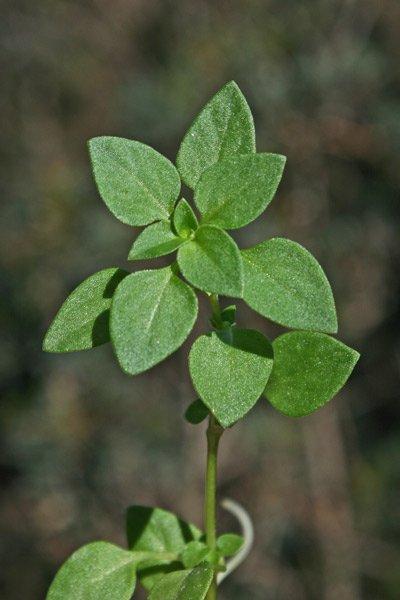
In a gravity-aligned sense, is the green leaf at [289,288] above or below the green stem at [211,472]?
above

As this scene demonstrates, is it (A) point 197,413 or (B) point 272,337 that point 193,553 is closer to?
(A) point 197,413

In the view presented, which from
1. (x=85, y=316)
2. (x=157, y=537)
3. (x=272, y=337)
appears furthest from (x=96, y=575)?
(x=272, y=337)

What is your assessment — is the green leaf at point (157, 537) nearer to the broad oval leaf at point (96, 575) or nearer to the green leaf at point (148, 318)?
the broad oval leaf at point (96, 575)

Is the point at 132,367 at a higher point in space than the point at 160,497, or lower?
higher

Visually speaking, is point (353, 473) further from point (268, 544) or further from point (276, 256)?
point (276, 256)

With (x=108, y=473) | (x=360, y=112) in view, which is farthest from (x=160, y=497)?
(x=360, y=112)

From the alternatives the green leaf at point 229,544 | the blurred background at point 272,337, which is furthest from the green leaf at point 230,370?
Answer: the blurred background at point 272,337

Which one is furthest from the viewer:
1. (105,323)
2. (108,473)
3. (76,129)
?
(76,129)
